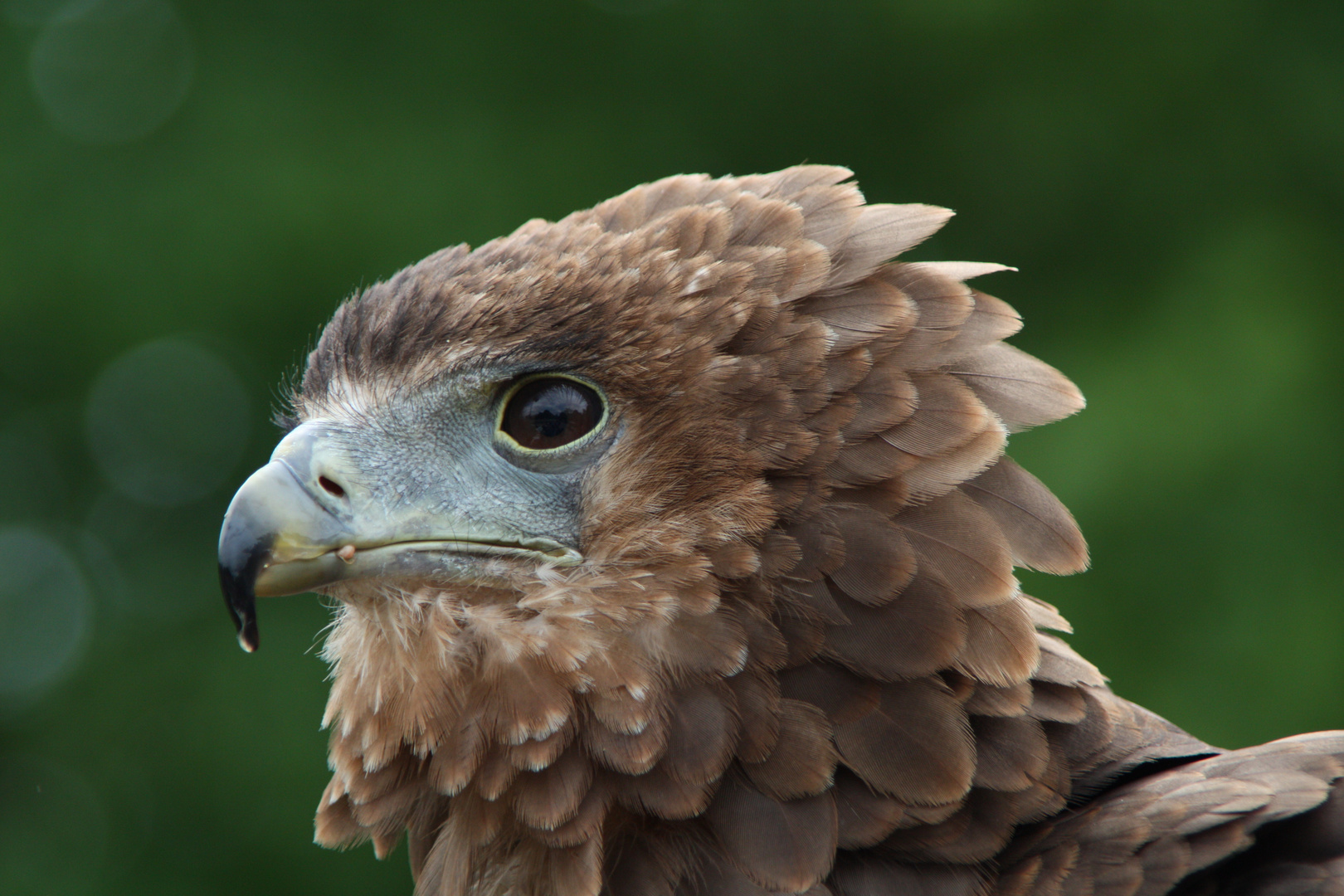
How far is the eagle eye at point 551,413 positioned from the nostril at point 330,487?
349 mm

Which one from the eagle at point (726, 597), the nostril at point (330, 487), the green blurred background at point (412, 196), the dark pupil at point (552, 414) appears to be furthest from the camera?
the green blurred background at point (412, 196)

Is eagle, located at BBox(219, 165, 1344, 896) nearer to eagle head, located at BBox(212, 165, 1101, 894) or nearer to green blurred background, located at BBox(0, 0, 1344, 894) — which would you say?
eagle head, located at BBox(212, 165, 1101, 894)

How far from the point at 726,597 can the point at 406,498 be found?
0.67 metres

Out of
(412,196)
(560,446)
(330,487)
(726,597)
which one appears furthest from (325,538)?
(412,196)

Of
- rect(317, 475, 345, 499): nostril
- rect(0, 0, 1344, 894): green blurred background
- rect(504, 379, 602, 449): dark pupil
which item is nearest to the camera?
rect(317, 475, 345, 499): nostril

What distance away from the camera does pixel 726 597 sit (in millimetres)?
2225

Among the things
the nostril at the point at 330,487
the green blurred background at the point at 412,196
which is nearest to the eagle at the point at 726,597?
the nostril at the point at 330,487

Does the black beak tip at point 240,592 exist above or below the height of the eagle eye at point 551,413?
below

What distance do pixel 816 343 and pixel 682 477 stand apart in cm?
36

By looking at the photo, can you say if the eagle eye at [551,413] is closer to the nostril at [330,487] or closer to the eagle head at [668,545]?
the eagle head at [668,545]

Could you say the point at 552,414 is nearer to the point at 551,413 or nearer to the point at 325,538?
the point at 551,413

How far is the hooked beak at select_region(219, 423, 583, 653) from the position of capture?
2.21m

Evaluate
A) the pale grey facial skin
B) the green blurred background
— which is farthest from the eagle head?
the green blurred background

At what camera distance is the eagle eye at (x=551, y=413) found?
8.06 feet
